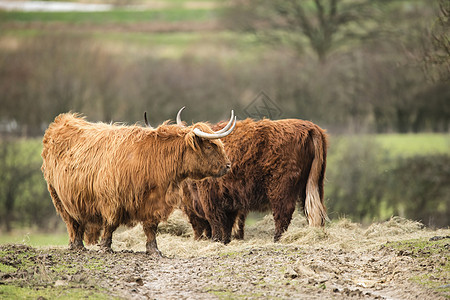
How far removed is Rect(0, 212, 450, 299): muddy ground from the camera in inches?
252

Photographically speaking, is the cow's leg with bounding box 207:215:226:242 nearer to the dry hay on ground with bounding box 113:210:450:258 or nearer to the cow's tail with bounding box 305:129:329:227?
the dry hay on ground with bounding box 113:210:450:258

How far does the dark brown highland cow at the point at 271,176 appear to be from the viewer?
9836 mm

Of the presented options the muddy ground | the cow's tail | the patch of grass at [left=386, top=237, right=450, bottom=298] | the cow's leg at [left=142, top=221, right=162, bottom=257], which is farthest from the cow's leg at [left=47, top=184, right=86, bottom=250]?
the patch of grass at [left=386, top=237, right=450, bottom=298]

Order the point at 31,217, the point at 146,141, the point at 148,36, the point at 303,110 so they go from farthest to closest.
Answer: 1. the point at 148,36
2. the point at 303,110
3. the point at 31,217
4. the point at 146,141

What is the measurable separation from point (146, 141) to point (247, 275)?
2.73 metres

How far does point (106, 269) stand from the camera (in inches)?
289

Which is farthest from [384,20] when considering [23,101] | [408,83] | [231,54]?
[23,101]

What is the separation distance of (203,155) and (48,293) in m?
3.32

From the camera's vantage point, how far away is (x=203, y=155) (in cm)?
874

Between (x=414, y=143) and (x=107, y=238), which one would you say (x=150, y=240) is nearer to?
(x=107, y=238)

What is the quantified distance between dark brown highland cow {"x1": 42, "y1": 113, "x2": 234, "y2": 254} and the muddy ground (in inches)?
22.3

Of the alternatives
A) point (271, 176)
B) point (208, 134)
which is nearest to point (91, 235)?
point (208, 134)

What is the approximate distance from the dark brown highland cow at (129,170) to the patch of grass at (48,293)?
2359 millimetres

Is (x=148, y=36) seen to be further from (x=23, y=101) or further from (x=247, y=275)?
(x=247, y=275)
